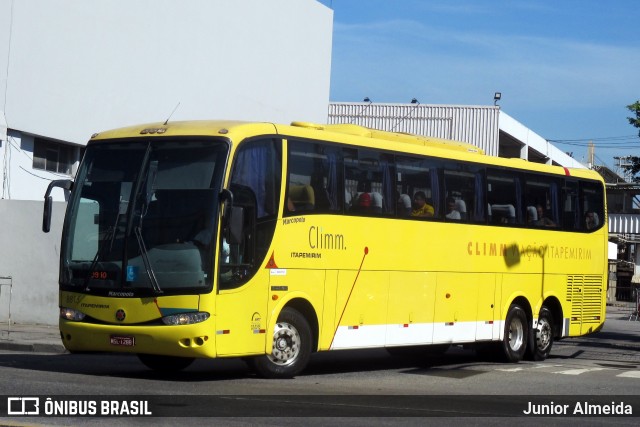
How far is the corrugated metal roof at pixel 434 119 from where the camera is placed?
4716 centimetres

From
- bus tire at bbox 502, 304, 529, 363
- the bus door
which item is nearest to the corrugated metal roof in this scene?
bus tire at bbox 502, 304, 529, 363

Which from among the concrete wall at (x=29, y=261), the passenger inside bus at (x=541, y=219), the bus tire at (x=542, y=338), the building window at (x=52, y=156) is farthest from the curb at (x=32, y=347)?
the passenger inside bus at (x=541, y=219)

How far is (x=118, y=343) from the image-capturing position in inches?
575

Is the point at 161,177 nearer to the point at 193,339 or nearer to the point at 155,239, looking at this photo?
the point at 155,239

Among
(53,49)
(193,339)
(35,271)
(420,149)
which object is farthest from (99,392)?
(53,49)

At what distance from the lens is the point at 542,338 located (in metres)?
22.2

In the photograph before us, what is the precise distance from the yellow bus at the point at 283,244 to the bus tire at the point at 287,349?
2 centimetres

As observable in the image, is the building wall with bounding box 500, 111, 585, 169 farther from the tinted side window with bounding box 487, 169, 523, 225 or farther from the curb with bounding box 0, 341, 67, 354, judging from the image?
the curb with bounding box 0, 341, 67, 354

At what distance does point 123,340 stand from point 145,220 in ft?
5.28

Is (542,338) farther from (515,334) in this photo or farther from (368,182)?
(368,182)

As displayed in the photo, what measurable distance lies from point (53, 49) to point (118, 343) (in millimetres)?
15787

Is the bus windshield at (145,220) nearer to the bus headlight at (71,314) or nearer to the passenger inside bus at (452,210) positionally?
Answer: the bus headlight at (71,314)

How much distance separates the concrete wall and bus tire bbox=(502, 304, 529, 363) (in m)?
10.4

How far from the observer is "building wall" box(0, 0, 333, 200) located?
27797 mm
